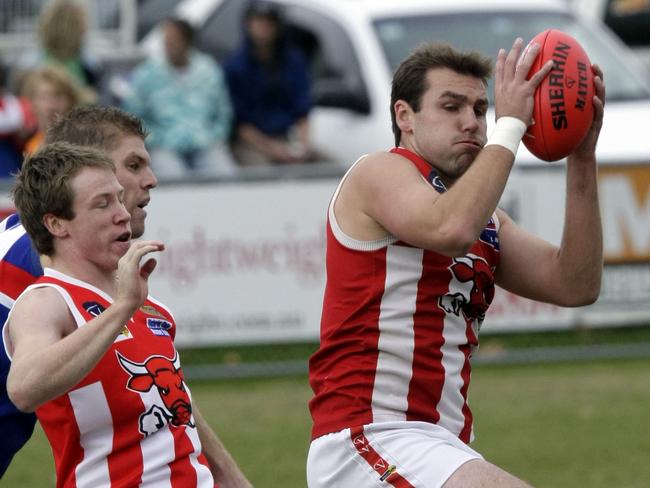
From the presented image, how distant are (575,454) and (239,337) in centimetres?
318

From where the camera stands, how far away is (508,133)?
426cm

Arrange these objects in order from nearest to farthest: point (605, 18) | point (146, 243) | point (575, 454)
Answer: point (146, 243) < point (575, 454) < point (605, 18)

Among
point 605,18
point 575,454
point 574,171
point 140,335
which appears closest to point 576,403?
point 575,454

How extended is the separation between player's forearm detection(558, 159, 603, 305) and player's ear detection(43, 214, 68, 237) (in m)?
Result: 1.75

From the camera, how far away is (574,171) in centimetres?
479

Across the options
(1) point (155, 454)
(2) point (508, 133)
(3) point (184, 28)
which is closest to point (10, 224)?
(1) point (155, 454)

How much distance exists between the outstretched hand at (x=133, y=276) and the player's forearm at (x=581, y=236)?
161 cm

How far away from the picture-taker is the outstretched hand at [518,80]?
432 centimetres

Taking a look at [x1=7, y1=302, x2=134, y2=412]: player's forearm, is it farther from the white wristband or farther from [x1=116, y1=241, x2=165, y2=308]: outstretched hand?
the white wristband

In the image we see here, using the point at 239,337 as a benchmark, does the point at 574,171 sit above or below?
above

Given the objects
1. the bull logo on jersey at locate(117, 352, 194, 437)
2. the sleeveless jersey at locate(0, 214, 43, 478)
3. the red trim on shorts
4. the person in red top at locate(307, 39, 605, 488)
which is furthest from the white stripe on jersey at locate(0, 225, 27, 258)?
the red trim on shorts

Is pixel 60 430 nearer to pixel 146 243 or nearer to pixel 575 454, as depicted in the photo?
pixel 146 243

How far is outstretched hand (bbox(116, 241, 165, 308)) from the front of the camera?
371cm

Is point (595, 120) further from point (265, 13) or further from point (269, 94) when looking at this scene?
point (269, 94)
